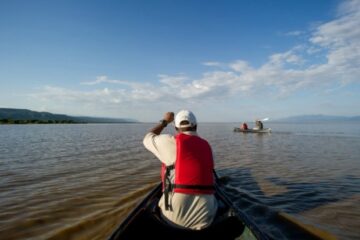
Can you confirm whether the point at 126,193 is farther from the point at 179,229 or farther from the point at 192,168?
the point at 192,168

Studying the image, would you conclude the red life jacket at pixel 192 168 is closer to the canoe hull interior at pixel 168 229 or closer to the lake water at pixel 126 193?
the canoe hull interior at pixel 168 229

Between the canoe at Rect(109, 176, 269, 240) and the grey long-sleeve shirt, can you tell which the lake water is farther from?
the grey long-sleeve shirt

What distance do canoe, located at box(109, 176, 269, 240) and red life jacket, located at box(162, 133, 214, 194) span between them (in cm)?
72

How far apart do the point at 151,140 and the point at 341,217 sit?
6140mm

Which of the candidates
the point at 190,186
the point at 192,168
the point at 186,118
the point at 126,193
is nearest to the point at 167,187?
the point at 190,186

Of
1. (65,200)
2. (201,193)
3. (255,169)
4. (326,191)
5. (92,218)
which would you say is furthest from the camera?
(255,169)

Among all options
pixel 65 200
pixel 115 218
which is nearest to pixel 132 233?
pixel 115 218

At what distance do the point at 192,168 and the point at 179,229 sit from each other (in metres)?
1.06

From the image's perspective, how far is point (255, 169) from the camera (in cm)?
1381

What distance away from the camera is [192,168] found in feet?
13.5

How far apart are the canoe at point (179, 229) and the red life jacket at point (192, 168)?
72 centimetres

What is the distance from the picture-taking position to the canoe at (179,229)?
4.21 m

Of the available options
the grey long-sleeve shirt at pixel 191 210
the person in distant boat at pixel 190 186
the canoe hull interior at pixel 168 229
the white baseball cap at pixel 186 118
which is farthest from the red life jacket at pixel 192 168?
the canoe hull interior at pixel 168 229

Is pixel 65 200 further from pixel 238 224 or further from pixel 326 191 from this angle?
pixel 326 191
